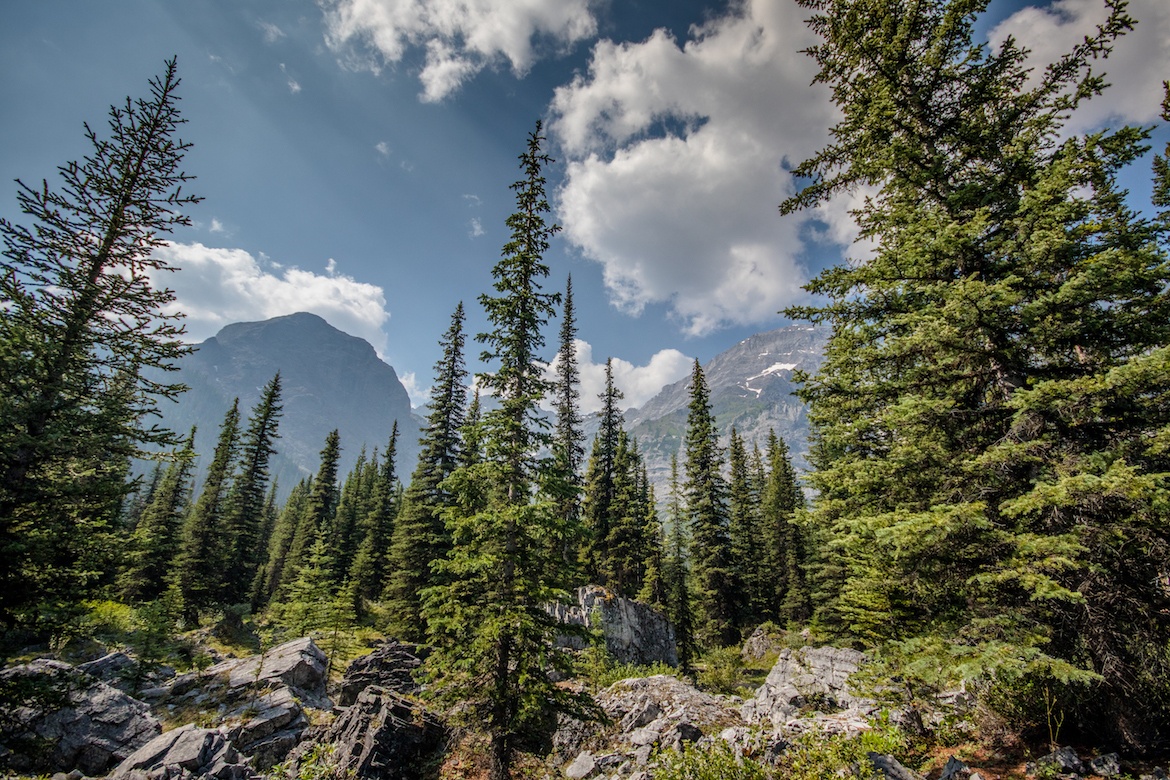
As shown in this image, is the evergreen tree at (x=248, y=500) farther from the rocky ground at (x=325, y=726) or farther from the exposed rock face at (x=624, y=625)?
the exposed rock face at (x=624, y=625)

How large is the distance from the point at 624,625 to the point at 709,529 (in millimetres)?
9534

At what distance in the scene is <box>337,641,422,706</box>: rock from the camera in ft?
61.1

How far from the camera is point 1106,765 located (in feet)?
19.7

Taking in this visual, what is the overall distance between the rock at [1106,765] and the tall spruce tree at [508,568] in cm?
966

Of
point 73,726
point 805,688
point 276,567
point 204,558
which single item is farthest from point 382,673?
point 276,567

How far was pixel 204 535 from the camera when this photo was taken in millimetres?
32750

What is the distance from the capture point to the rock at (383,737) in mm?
11406

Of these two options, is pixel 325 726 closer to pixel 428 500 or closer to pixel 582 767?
pixel 582 767

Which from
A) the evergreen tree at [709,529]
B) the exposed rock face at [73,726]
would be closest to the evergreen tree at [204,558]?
the exposed rock face at [73,726]

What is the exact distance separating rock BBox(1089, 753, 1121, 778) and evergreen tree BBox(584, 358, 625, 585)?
29285 mm

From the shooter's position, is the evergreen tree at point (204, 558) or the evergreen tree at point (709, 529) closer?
the evergreen tree at point (204, 558)

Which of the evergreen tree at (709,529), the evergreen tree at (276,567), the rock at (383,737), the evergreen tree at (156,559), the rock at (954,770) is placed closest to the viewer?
the rock at (954,770)

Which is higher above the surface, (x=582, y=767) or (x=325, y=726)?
(x=325, y=726)

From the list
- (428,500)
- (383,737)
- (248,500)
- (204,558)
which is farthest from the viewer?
(248,500)
